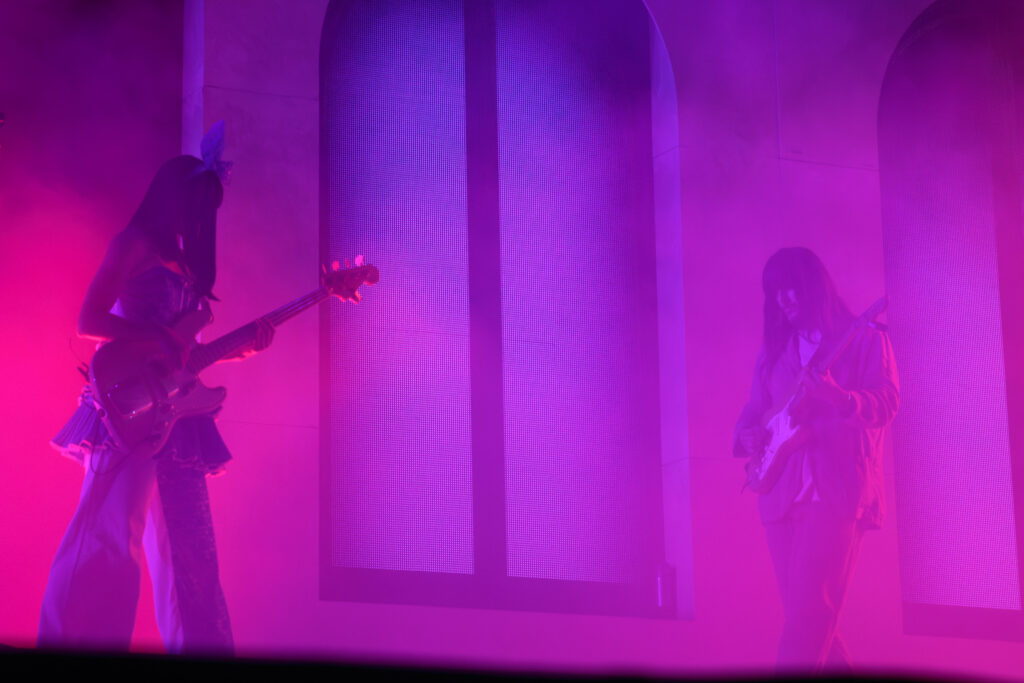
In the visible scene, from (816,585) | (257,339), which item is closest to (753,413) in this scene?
(816,585)

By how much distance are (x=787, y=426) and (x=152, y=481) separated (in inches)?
88.1

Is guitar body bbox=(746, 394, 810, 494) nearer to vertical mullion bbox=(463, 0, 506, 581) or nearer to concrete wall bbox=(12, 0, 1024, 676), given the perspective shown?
concrete wall bbox=(12, 0, 1024, 676)

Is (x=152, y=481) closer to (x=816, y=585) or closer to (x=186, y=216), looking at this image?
(x=186, y=216)

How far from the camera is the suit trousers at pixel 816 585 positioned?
5.10 metres

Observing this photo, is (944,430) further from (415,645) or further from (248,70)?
(248,70)

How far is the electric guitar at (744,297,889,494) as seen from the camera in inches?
206

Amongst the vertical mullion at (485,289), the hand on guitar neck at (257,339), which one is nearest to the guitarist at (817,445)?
the vertical mullion at (485,289)

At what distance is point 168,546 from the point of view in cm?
420

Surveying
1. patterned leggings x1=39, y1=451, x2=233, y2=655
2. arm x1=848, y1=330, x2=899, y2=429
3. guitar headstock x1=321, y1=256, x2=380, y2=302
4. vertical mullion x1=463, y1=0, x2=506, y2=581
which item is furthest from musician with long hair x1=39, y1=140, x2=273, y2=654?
arm x1=848, y1=330, x2=899, y2=429

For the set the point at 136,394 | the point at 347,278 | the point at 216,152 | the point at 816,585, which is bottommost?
the point at 816,585

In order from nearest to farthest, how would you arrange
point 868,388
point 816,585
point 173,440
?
point 173,440, point 816,585, point 868,388

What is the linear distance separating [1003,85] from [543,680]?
6.77m

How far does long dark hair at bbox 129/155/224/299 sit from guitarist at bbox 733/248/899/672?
2.05 m

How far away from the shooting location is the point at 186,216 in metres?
4.40
